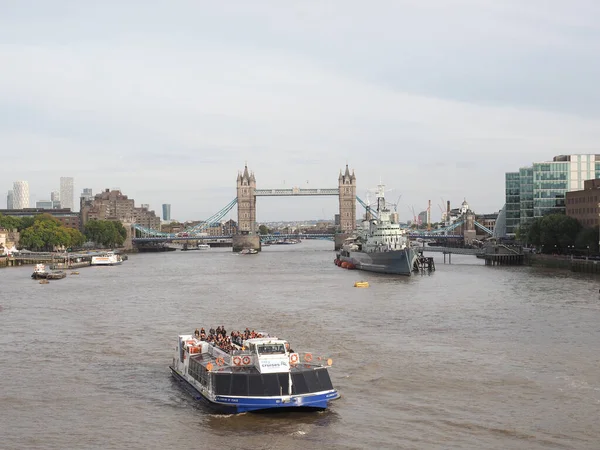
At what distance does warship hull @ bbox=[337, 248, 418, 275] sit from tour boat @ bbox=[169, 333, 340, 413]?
214 ft

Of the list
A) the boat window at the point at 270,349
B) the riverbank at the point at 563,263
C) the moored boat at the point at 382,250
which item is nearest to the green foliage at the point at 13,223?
the moored boat at the point at 382,250

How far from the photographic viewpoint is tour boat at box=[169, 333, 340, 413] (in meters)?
27.0

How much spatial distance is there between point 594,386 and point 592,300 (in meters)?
29.3

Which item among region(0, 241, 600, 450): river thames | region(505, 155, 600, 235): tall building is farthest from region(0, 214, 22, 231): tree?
region(505, 155, 600, 235): tall building

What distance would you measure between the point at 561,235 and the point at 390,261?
23531 millimetres

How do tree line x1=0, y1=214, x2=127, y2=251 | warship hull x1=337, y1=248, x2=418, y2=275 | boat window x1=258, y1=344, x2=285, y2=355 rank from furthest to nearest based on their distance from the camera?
tree line x1=0, y1=214, x2=127, y2=251 < warship hull x1=337, y1=248, x2=418, y2=275 < boat window x1=258, y1=344, x2=285, y2=355

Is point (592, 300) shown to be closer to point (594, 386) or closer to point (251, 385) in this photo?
point (594, 386)

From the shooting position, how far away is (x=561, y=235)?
104 meters

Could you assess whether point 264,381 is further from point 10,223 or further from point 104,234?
point 104,234

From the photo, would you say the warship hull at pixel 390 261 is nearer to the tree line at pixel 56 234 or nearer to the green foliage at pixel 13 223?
the tree line at pixel 56 234

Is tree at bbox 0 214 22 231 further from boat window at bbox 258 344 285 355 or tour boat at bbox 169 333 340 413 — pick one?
boat window at bbox 258 344 285 355

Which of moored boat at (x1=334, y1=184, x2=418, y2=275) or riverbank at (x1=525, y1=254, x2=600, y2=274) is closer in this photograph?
riverbank at (x1=525, y1=254, x2=600, y2=274)

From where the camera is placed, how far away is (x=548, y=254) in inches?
4232

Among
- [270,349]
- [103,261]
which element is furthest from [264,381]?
[103,261]
